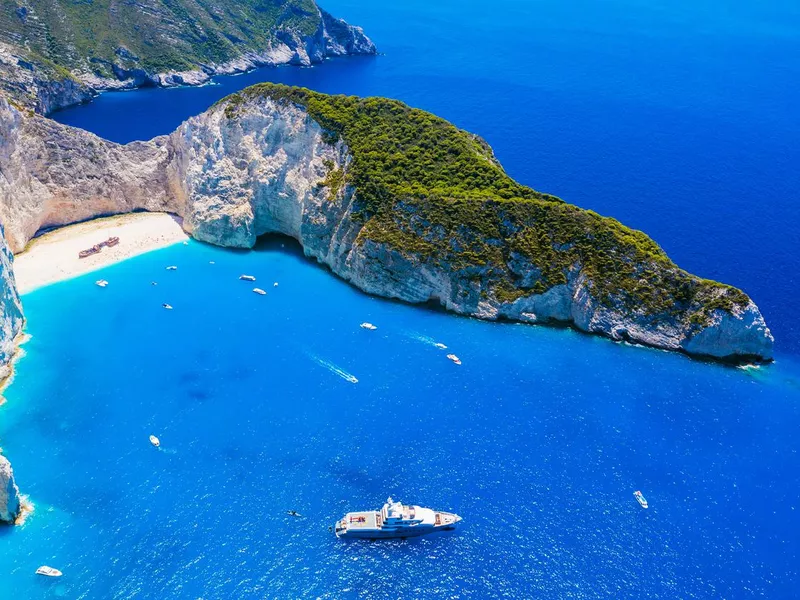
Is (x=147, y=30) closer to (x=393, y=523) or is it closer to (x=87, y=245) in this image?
(x=87, y=245)

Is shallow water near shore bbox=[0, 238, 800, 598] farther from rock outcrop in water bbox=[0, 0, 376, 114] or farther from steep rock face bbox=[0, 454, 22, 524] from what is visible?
rock outcrop in water bbox=[0, 0, 376, 114]

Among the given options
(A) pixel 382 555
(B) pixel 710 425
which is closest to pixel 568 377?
(B) pixel 710 425

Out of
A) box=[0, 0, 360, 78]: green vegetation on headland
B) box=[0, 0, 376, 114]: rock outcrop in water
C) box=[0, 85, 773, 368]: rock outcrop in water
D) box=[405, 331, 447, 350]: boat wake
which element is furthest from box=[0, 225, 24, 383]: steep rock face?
box=[0, 0, 360, 78]: green vegetation on headland

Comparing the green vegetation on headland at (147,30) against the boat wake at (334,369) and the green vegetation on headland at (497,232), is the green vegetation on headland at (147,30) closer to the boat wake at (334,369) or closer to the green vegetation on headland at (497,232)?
the green vegetation on headland at (497,232)

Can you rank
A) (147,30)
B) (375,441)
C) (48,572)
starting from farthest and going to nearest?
(147,30) → (375,441) → (48,572)

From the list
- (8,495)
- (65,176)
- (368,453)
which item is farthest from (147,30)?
(368,453)
